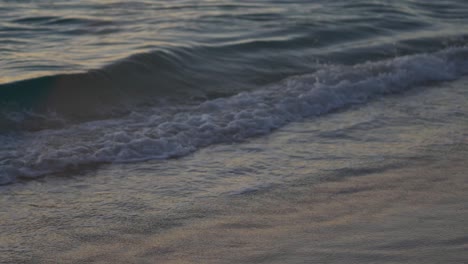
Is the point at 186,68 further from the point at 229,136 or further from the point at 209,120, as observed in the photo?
the point at 229,136

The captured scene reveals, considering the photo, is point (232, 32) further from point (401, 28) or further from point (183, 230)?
point (183, 230)

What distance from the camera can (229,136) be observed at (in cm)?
618

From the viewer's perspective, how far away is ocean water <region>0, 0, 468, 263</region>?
4160 mm

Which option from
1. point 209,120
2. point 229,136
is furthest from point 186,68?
point 229,136

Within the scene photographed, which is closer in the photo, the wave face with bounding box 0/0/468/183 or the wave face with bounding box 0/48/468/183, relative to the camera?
the wave face with bounding box 0/48/468/183

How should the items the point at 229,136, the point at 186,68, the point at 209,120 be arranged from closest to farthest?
the point at 229,136 → the point at 209,120 → the point at 186,68

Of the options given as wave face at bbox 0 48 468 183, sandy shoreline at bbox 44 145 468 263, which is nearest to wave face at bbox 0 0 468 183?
wave face at bbox 0 48 468 183

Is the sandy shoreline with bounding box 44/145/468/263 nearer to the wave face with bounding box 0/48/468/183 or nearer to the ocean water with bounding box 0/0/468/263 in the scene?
the ocean water with bounding box 0/0/468/263

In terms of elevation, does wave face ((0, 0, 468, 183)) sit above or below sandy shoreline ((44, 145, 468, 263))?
above

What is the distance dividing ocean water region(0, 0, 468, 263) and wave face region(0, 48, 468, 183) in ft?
0.07

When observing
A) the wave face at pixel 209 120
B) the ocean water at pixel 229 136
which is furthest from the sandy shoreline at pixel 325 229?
the wave face at pixel 209 120

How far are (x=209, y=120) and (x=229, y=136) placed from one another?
380mm

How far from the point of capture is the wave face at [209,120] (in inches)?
219

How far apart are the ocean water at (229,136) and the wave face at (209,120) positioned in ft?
0.07
